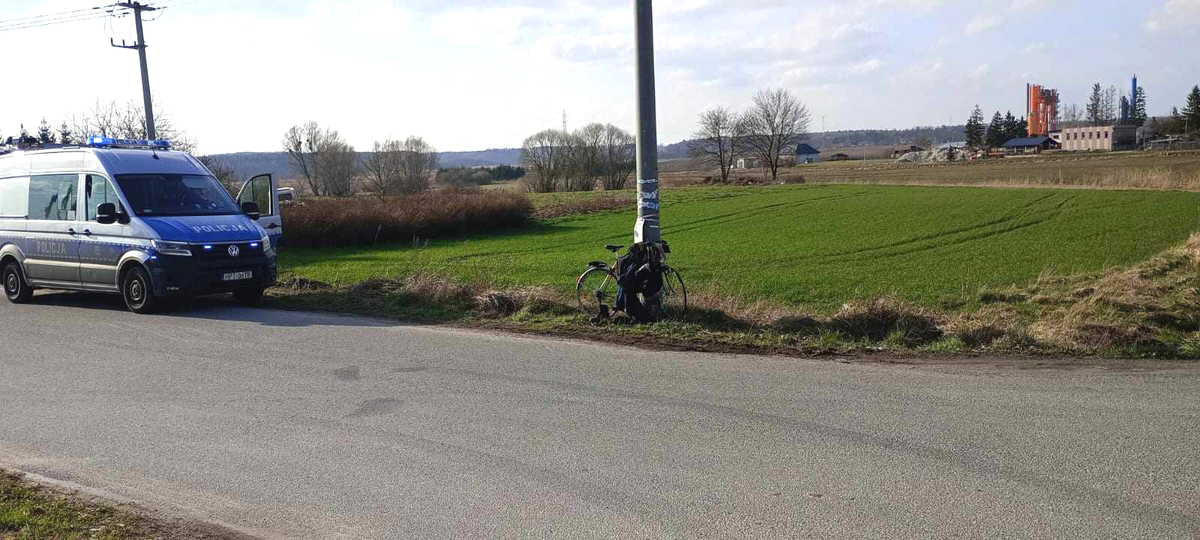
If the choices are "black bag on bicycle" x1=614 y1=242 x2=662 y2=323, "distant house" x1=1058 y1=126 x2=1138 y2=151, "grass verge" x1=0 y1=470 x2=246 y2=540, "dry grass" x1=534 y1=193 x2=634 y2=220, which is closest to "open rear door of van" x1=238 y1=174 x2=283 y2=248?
"black bag on bicycle" x1=614 y1=242 x2=662 y2=323

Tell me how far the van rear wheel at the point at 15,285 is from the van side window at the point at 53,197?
91 centimetres

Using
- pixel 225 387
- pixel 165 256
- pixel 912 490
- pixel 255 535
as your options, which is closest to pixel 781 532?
pixel 912 490

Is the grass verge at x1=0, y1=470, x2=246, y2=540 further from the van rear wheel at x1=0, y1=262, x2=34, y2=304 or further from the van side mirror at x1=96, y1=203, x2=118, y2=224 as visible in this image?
the van rear wheel at x1=0, y1=262, x2=34, y2=304

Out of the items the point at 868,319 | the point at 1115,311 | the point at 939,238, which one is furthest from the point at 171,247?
the point at 939,238

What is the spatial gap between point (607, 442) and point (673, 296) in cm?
542

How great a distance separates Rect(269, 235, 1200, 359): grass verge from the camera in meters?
9.21

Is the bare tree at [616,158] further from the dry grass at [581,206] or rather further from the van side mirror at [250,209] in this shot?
the van side mirror at [250,209]

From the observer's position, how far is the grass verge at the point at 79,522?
4.75 metres

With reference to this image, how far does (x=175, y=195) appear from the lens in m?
13.7

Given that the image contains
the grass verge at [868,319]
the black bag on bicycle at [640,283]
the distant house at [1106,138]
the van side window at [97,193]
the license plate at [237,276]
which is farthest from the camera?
the distant house at [1106,138]

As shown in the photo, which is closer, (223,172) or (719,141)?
(223,172)

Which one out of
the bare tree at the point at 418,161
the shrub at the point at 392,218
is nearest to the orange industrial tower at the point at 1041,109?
the bare tree at the point at 418,161

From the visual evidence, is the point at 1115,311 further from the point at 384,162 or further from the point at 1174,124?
the point at 1174,124

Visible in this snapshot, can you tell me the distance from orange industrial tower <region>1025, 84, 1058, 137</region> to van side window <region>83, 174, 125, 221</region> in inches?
7425
